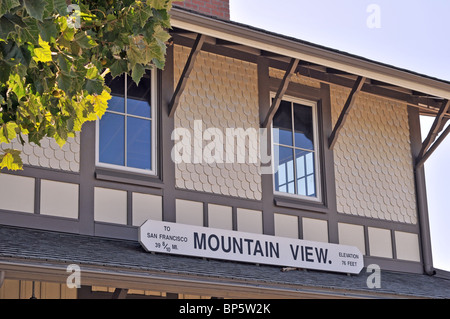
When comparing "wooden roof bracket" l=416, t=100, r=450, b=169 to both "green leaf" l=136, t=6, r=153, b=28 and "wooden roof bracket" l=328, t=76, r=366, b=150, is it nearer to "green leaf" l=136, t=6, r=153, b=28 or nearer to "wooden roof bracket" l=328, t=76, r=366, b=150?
"wooden roof bracket" l=328, t=76, r=366, b=150

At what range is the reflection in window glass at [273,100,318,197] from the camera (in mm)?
13516

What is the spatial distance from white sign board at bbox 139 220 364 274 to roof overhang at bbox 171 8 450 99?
8.19 feet

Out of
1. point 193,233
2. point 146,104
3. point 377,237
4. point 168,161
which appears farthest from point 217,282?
point 377,237

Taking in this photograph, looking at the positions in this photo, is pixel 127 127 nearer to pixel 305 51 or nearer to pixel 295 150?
pixel 305 51

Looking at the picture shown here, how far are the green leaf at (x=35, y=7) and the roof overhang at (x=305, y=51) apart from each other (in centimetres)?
604

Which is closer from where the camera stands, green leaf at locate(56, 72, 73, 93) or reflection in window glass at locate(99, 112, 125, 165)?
green leaf at locate(56, 72, 73, 93)

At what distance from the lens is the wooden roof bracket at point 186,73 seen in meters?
12.1

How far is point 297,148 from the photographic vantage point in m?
13.8

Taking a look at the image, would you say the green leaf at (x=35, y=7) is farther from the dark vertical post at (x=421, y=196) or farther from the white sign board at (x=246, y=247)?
the dark vertical post at (x=421, y=196)

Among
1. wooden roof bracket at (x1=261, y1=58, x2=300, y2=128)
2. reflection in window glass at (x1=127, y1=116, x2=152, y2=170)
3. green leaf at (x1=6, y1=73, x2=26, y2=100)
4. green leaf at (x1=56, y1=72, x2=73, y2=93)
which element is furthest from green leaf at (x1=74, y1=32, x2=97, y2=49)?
wooden roof bracket at (x1=261, y1=58, x2=300, y2=128)

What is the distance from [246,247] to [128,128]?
7.33 feet

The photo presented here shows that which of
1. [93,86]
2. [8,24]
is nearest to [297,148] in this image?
[93,86]
